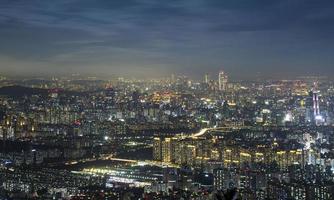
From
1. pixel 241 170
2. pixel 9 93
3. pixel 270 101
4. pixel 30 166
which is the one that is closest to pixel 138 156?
pixel 30 166

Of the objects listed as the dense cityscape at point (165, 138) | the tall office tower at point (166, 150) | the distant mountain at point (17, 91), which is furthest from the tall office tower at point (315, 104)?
the distant mountain at point (17, 91)

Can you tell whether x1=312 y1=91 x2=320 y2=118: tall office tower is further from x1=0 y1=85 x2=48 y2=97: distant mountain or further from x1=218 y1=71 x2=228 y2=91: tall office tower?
x1=0 y1=85 x2=48 y2=97: distant mountain

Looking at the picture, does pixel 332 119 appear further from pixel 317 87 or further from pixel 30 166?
pixel 30 166

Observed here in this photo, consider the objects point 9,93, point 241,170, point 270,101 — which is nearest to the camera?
point 241,170

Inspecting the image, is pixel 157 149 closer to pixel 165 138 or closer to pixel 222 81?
pixel 165 138

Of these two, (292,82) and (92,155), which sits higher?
(292,82)

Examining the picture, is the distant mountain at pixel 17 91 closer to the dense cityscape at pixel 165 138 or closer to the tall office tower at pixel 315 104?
the dense cityscape at pixel 165 138

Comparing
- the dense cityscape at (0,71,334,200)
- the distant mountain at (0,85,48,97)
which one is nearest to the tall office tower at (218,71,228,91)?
the dense cityscape at (0,71,334,200)

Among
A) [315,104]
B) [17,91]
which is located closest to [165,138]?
[315,104]
